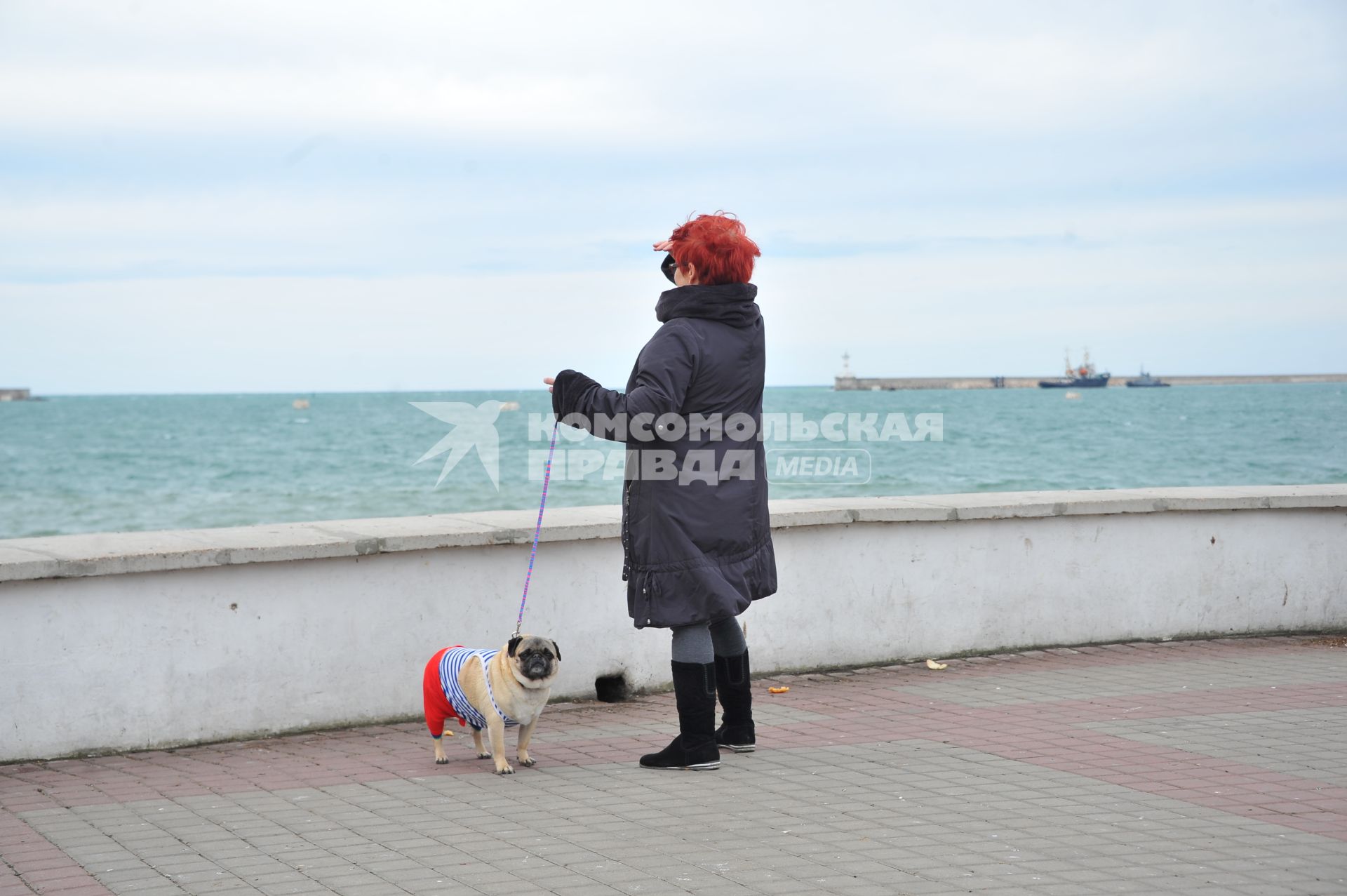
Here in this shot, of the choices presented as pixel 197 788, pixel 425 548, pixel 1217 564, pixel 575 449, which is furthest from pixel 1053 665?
pixel 575 449

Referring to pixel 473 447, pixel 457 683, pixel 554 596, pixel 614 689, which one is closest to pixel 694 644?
pixel 457 683

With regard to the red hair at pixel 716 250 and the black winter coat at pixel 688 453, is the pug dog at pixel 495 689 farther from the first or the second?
the red hair at pixel 716 250

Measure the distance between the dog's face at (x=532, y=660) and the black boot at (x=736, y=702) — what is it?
79 centimetres

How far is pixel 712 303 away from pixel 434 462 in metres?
57.5

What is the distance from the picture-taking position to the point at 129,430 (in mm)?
88062

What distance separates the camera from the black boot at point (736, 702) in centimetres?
572

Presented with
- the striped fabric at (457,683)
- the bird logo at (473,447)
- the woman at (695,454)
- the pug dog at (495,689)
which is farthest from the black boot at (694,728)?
the bird logo at (473,447)

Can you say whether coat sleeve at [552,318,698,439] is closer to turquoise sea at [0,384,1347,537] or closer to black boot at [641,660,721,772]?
black boot at [641,660,721,772]

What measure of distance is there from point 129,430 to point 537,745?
89392 millimetres

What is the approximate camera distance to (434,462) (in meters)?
61.8

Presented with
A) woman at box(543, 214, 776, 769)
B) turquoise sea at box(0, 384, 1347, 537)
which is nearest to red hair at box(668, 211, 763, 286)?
woman at box(543, 214, 776, 769)

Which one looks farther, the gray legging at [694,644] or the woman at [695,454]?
the gray legging at [694,644]

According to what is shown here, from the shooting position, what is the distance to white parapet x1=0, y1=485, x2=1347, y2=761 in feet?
18.5

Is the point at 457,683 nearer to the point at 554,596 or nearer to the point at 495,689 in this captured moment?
the point at 495,689
